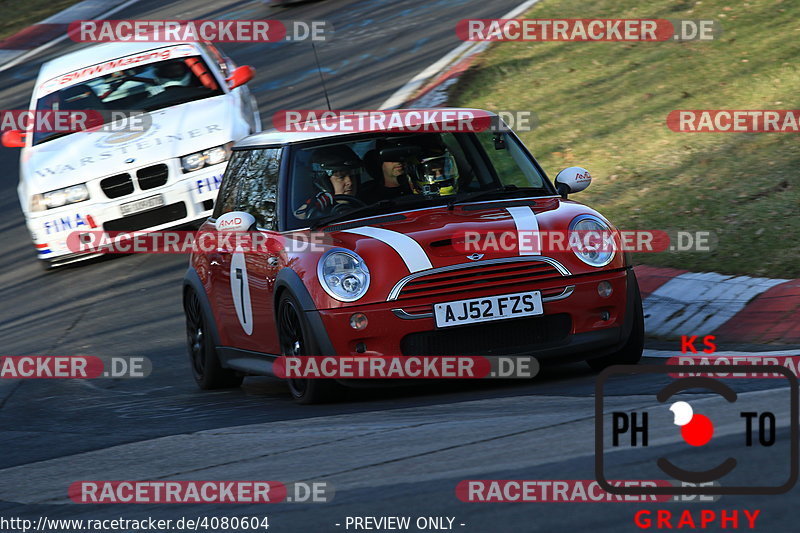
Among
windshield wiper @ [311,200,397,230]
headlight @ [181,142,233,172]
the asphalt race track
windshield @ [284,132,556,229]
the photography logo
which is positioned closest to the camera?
the photography logo

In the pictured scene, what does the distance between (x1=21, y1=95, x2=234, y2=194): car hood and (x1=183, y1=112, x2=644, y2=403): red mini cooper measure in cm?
423

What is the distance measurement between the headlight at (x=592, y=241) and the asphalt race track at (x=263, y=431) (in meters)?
0.65

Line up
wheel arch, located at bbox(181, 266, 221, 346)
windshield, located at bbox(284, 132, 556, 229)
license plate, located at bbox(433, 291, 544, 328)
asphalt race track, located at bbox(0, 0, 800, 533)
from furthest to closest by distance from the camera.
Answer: wheel arch, located at bbox(181, 266, 221, 346) → windshield, located at bbox(284, 132, 556, 229) → license plate, located at bbox(433, 291, 544, 328) → asphalt race track, located at bbox(0, 0, 800, 533)

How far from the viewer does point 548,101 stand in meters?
15.7

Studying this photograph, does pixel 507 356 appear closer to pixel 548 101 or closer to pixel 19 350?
pixel 19 350

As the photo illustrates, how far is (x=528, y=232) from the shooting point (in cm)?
700

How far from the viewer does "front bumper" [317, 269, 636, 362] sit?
6777 mm

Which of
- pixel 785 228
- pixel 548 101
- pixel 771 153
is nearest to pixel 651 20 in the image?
pixel 548 101

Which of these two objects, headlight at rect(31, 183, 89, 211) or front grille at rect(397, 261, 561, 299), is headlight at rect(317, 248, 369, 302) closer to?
front grille at rect(397, 261, 561, 299)

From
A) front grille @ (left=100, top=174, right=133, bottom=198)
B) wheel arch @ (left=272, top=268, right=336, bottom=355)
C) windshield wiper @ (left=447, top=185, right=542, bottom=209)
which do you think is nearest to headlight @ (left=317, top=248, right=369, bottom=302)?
wheel arch @ (left=272, top=268, right=336, bottom=355)

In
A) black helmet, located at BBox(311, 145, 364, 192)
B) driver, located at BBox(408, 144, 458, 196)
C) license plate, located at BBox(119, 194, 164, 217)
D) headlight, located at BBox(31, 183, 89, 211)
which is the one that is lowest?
license plate, located at BBox(119, 194, 164, 217)

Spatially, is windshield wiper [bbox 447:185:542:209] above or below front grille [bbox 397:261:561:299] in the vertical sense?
above

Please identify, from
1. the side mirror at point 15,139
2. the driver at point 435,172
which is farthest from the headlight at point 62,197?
the driver at point 435,172

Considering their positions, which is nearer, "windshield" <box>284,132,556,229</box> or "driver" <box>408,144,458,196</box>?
"windshield" <box>284,132,556,229</box>
